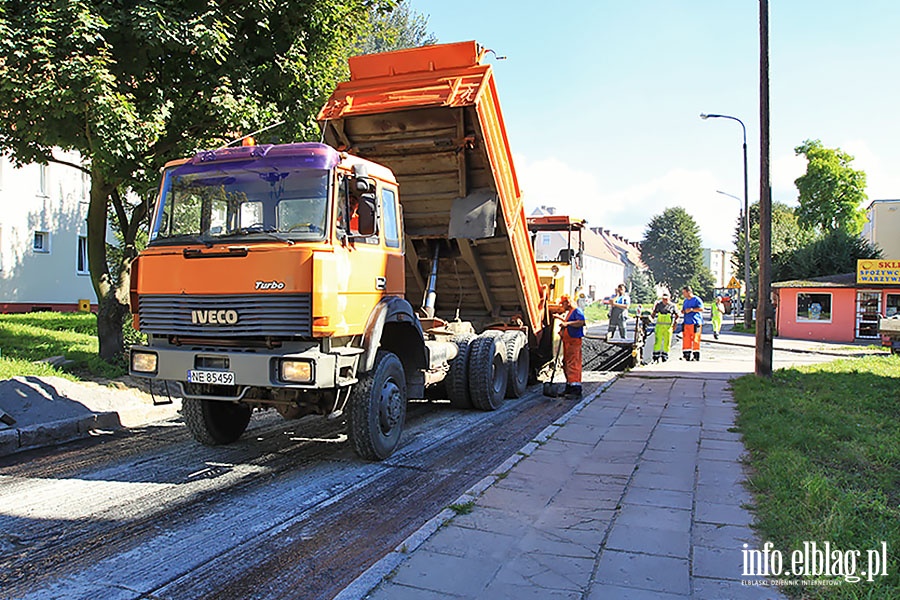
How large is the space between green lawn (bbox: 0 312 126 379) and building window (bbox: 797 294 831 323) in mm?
25646

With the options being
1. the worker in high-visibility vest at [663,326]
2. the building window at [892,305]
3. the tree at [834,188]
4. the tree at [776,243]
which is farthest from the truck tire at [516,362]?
the tree at [834,188]

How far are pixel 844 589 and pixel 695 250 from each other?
82234mm

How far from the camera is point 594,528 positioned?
178 inches

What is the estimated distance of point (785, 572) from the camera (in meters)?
3.74

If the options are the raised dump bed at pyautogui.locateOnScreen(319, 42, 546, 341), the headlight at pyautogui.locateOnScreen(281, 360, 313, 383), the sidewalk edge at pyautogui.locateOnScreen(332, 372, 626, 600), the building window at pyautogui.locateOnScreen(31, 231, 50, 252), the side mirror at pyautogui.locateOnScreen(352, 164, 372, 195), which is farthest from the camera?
the building window at pyautogui.locateOnScreen(31, 231, 50, 252)

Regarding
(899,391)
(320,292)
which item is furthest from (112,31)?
(899,391)

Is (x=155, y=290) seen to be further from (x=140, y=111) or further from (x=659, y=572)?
(x=659, y=572)

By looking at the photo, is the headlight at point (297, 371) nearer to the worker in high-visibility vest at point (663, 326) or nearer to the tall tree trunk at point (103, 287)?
the tall tree trunk at point (103, 287)

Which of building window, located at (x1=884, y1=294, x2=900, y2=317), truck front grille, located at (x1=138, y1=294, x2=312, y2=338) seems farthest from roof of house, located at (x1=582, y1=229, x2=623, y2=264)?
truck front grille, located at (x1=138, y1=294, x2=312, y2=338)

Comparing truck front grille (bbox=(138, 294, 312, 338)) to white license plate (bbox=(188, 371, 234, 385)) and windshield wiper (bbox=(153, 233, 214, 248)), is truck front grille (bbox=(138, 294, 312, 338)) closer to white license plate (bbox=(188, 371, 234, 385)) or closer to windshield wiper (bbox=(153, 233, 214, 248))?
white license plate (bbox=(188, 371, 234, 385))

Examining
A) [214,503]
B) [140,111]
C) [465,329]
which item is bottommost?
[214,503]

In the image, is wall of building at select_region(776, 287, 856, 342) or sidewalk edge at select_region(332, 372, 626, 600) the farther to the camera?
wall of building at select_region(776, 287, 856, 342)

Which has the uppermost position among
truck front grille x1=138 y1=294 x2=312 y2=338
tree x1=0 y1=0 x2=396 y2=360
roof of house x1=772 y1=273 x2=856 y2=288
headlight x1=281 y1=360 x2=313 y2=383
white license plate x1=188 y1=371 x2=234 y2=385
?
tree x1=0 y1=0 x2=396 y2=360

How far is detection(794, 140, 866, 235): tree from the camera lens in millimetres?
40062
